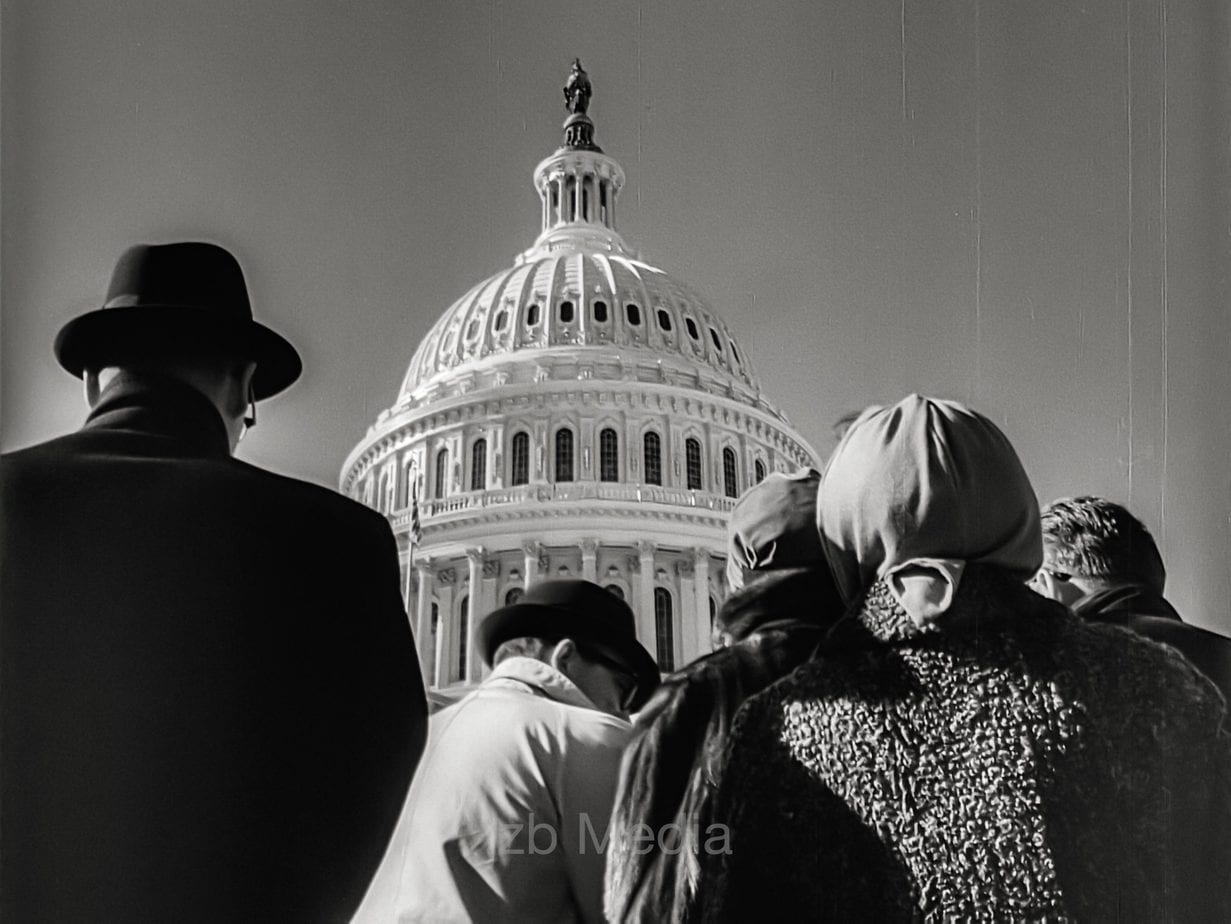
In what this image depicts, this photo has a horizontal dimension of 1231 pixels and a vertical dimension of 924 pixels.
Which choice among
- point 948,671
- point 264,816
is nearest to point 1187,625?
point 948,671

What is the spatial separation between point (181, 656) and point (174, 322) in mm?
702

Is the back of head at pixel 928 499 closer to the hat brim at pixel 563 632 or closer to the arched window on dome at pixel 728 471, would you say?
the hat brim at pixel 563 632

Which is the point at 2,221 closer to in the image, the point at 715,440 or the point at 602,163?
the point at 602,163

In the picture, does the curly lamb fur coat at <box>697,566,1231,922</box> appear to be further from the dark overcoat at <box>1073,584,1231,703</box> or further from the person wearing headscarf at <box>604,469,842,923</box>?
the dark overcoat at <box>1073,584,1231,703</box>

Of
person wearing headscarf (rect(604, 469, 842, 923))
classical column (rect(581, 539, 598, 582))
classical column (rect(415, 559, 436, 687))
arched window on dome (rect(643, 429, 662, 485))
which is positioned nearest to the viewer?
person wearing headscarf (rect(604, 469, 842, 923))

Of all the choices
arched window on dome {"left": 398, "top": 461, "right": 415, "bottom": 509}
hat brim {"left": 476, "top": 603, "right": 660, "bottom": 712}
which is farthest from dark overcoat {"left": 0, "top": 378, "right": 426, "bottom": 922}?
arched window on dome {"left": 398, "top": 461, "right": 415, "bottom": 509}

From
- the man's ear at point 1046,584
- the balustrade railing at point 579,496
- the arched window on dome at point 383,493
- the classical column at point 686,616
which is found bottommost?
the classical column at point 686,616

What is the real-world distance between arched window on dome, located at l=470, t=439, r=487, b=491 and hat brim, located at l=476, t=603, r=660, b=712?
1340 millimetres

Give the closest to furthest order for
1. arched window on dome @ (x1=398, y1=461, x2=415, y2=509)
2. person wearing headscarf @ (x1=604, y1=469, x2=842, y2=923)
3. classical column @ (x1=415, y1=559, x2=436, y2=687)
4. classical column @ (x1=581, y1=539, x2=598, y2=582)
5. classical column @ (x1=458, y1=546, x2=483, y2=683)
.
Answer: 1. person wearing headscarf @ (x1=604, y1=469, x2=842, y2=923)
2. classical column @ (x1=458, y1=546, x2=483, y2=683)
3. classical column @ (x1=415, y1=559, x2=436, y2=687)
4. arched window on dome @ (x1=398, y1=461, x2=415, y2=509)
5. classical column @ (x1=581, y1=539, x2=598, y2=582)

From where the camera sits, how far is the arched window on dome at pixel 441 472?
13.3 feet

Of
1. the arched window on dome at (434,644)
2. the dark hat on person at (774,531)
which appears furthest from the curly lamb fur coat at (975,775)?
the arched window on dome at (434,644)

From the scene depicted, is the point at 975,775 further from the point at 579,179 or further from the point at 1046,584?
the point at 579,179

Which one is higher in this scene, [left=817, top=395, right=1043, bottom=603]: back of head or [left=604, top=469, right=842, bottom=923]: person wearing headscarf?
[left=817, top=395, right=1043, bottom=603]: back of head

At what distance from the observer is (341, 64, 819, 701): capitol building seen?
3.29 meters
